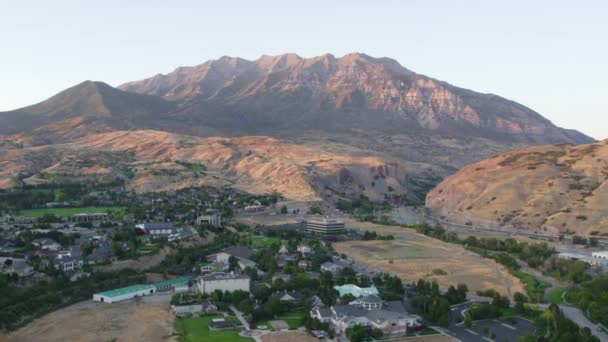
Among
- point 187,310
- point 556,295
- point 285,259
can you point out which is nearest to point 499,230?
point 556,295

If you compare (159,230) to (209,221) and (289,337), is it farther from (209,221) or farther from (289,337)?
(289,337)

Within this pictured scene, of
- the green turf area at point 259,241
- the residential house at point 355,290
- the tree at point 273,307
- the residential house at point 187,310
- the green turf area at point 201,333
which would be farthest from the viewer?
the green turf area at point 259,241

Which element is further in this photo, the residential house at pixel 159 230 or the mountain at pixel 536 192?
the mountain at pixel 536 192

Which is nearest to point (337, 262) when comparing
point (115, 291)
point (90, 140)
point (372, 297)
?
point (372, 297)

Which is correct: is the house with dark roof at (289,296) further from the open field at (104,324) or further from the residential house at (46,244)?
the residential house at (46,244)

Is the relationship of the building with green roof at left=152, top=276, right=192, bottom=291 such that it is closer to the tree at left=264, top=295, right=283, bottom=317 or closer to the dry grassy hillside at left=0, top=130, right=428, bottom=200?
the tree at left=264, top=295, right=283, bottom=317

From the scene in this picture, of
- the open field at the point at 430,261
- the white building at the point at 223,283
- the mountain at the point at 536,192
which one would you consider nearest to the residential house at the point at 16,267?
the white building at the point at 223,283
